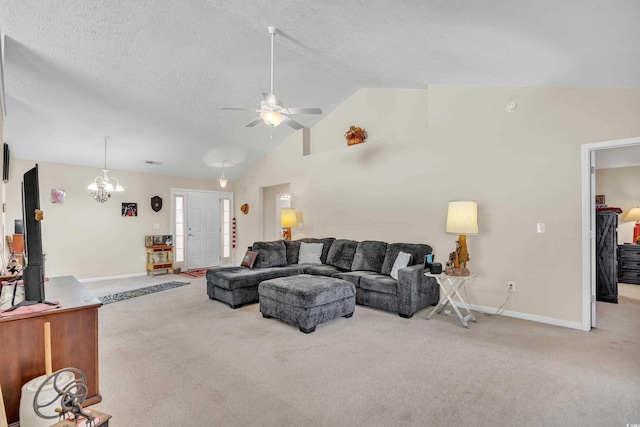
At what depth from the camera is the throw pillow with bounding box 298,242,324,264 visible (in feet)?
18.3

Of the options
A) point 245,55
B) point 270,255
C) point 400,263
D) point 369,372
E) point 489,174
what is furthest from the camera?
point 270,255

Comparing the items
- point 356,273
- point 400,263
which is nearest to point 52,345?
point 356,273

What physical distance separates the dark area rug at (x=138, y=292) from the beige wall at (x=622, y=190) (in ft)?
27.8

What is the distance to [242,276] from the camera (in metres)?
4.44

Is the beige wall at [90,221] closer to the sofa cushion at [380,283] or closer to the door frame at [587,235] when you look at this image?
the sofa cushion at [380,283]

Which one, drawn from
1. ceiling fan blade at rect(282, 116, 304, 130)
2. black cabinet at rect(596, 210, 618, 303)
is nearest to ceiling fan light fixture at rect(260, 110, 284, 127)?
ceiling fan blade at rect(282, 116, 304, 130)

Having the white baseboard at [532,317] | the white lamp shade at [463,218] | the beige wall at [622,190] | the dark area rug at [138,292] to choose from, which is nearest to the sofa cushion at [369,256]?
the white lamp shade at [463,218]

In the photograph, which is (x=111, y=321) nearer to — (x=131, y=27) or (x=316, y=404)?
(x=316, y=404)

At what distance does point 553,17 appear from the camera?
7.40ft

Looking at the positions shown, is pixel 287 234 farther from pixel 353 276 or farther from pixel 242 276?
pixel 353 276

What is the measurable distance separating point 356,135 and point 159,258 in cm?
516

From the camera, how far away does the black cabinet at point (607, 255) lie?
15.0ft

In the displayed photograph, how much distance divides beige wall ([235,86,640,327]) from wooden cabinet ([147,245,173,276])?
3913 mm

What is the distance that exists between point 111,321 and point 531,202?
527 cm
